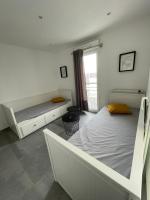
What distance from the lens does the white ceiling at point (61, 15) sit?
1.33 metres

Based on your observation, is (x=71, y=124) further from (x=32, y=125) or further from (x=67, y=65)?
(x=67, y=65)

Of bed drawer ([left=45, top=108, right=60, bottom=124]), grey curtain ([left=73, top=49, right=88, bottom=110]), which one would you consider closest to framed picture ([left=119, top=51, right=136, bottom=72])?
grey curtain ([left=73, top=49, right=88, bottom=110])

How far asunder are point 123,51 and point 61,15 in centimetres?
154

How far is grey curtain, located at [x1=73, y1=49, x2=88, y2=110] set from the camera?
290 centimetres

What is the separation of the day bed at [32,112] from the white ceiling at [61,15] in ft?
5.40

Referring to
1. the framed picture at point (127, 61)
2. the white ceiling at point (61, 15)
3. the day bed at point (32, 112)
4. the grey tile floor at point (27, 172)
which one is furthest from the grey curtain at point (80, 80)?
the grey tile floor at point (27, 172)

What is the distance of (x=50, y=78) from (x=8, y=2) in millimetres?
2545

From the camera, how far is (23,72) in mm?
2926

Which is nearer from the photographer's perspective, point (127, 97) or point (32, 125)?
point (127, 97)

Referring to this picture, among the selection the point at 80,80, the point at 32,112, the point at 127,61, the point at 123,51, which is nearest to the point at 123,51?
the point at 123,51

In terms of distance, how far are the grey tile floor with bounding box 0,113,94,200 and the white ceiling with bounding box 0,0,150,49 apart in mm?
2339

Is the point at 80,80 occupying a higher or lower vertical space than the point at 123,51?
lower

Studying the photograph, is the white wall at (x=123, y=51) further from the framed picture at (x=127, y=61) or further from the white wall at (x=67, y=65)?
the white wall at (x=67, y=65)

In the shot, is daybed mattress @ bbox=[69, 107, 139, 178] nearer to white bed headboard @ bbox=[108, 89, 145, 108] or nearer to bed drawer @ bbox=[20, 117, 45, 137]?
white bed headboard @ bbox=[108, 89, 145, 108]
